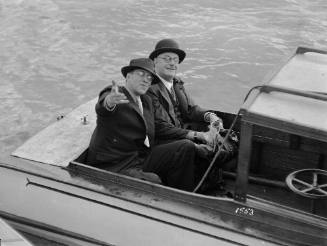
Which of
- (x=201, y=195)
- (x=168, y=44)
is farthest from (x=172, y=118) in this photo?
(x=201, y=195)

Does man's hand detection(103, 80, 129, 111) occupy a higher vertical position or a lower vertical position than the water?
higher

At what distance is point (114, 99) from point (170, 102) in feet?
3.61

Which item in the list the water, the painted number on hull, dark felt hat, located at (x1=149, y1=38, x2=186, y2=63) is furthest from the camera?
the water

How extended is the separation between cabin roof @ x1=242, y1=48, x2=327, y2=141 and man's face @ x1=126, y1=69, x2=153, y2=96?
1080mm

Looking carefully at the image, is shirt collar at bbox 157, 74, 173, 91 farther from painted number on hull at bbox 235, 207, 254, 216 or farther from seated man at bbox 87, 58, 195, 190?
painted number on hull at bbox 235, 207, 254, 216

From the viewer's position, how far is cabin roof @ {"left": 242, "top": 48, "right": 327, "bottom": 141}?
11.9ft

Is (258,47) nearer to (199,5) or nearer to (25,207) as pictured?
(199,5)

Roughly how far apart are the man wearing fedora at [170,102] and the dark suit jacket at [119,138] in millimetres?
338

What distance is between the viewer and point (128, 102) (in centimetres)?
434

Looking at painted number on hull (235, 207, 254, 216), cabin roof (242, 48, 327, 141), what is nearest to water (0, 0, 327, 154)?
painted number on hull (235, 207, 254, 216)

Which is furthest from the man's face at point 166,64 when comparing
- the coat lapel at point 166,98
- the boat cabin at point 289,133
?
the boat cabin at point 289,133

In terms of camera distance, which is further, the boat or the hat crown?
the hat crown

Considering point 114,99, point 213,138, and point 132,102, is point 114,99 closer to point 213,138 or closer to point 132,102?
point 132,102

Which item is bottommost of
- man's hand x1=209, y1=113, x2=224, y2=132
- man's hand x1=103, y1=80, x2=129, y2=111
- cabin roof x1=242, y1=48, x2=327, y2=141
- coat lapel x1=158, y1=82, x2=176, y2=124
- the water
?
the water
